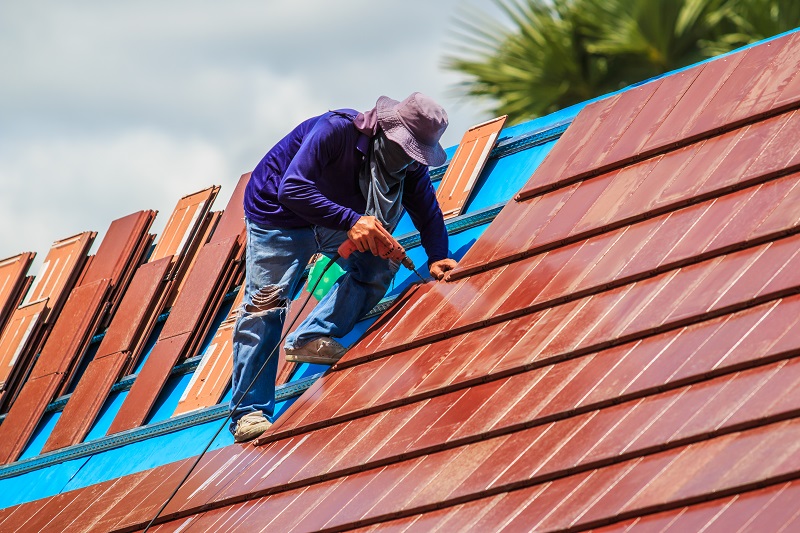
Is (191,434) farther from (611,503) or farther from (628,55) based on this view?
(628,55)

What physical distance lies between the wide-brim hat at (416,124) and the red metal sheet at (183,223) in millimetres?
2693

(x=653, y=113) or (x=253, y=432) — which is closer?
(x=253, y=432)

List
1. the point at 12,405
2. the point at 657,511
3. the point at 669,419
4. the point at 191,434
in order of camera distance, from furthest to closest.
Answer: the point at 12,405
the point at 191,434
the point at 669,419
the point at 657,511

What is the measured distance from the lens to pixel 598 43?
17.7m

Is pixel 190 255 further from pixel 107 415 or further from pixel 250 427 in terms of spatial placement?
pixel 250 427

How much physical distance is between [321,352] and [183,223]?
9.51ft

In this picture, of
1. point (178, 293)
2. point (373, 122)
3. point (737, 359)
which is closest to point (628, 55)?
point (178, 293)

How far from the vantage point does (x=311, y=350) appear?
5.28 m

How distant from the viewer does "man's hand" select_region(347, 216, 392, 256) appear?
203 inches

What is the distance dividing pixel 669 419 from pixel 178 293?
14.4 feet

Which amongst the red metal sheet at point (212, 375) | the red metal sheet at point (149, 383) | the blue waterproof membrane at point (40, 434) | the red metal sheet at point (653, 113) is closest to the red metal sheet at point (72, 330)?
the blue waterproof membrane at point (40, 434)

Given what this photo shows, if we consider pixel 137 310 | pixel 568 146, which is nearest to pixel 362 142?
pixel 568 146

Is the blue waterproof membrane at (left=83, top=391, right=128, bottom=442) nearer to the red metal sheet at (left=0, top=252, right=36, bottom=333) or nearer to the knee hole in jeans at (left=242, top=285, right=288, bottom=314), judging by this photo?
the knee hole in jeans at (left=242, top=285, right=288, bottom=314)

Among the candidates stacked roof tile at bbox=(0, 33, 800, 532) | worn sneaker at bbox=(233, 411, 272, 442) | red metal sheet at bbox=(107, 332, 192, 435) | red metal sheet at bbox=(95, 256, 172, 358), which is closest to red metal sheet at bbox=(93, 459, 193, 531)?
stacked roof tile at bbox=(0, 33, 800, 532)
